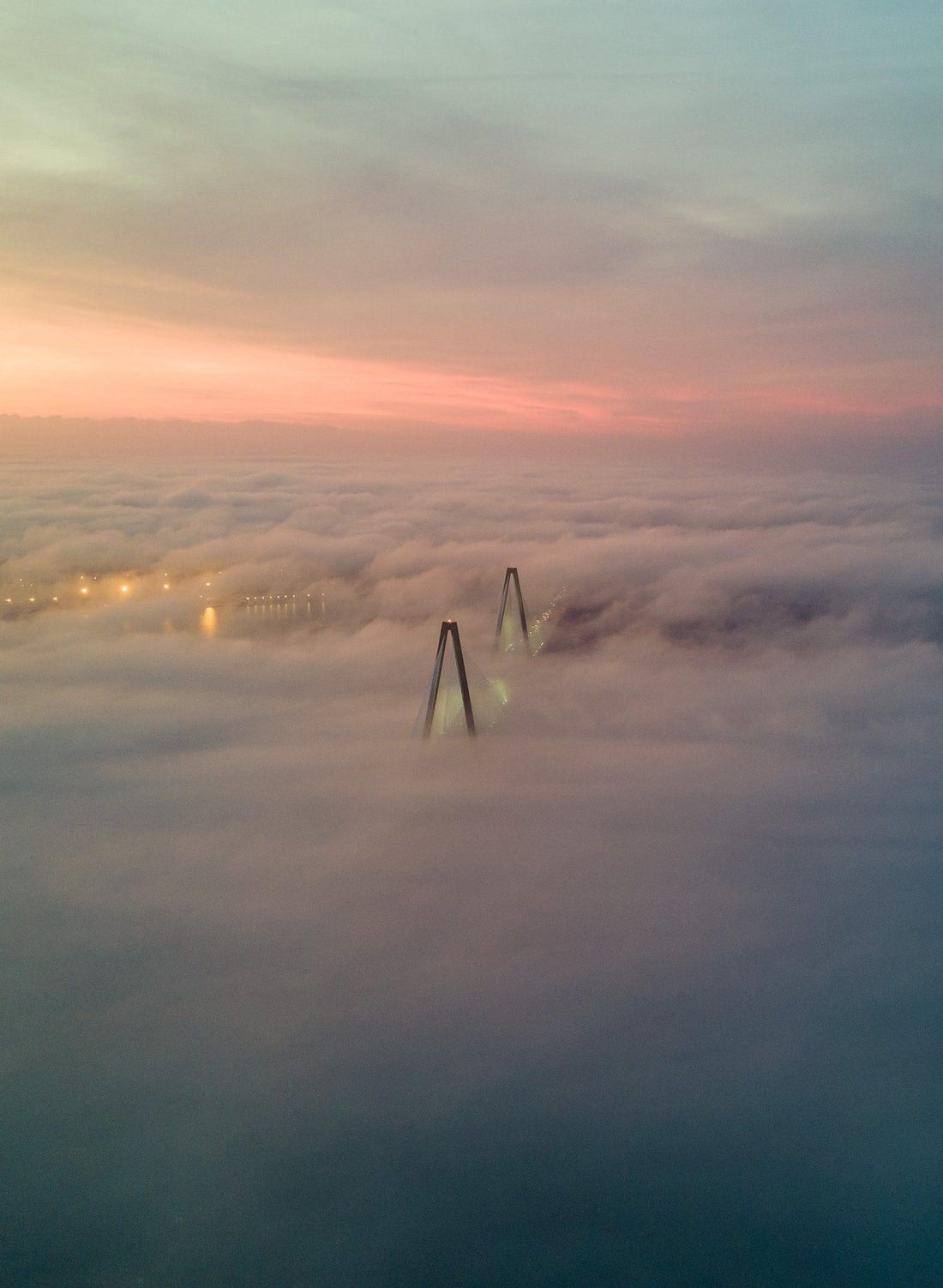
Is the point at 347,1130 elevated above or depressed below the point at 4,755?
above

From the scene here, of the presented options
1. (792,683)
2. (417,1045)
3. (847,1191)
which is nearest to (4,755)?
(417,1045)

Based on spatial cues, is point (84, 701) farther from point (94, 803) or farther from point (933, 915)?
point (933, 915)

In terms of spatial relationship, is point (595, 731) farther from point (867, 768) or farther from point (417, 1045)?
point (417, 1045)

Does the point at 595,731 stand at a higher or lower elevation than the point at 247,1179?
lower

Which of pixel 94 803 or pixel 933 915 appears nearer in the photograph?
pixel 933 915

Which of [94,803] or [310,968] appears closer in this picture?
[310,968]

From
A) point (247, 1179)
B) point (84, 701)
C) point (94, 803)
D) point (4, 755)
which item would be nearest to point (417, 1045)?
point (247, 1179)

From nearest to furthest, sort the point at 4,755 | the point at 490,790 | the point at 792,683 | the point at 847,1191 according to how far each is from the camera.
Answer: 1. the point at 847,1191
2. the point at 490,790
3. the point at 4,755
4. the point at 792,683

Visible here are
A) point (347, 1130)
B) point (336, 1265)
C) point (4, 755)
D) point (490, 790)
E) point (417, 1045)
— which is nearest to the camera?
point (336, 1265)

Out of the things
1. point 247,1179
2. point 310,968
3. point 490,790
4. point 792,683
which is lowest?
point 792,683
